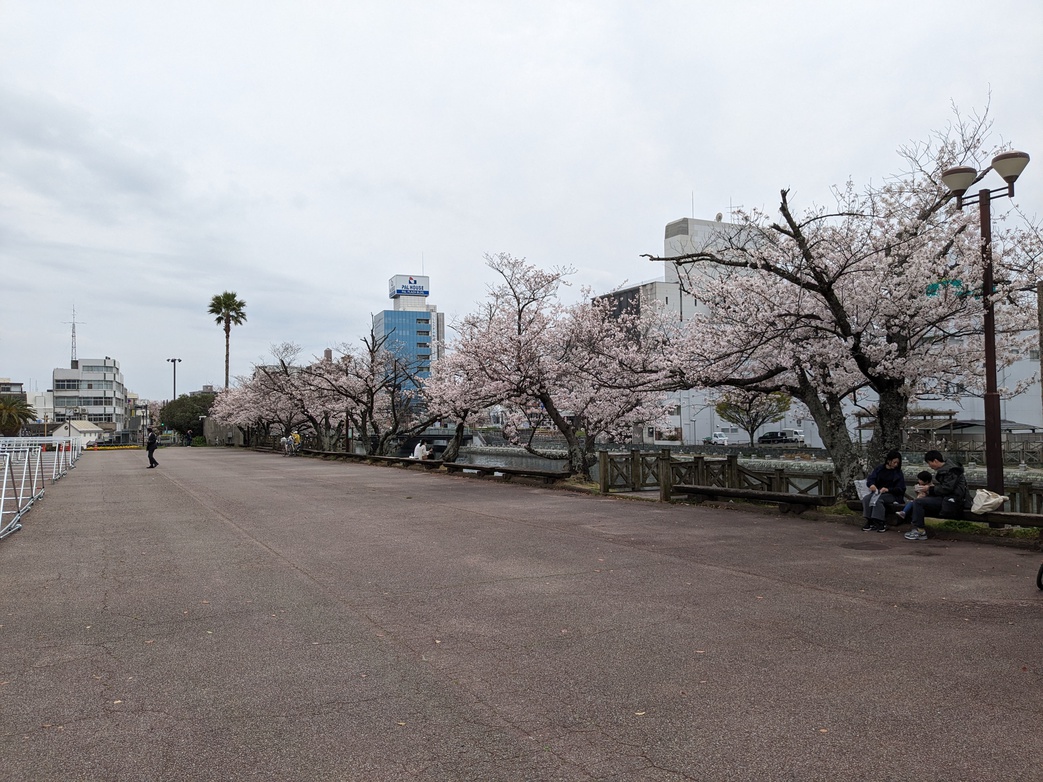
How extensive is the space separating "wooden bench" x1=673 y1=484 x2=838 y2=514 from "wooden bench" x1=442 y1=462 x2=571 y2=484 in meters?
5.83

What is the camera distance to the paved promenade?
3.82 meters

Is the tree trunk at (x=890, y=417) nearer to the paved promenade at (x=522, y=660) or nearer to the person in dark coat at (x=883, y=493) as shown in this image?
the person in dark coat at (x=883, y=493)

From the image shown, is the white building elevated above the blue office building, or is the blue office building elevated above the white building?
the blue office building

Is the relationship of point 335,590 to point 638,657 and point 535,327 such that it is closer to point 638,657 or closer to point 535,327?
point 638,657

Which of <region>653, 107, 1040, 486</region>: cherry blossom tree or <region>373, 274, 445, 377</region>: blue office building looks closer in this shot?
<region>653, 107, 1040, 486</region>: cherry blossom tree

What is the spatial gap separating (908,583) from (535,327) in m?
17.2

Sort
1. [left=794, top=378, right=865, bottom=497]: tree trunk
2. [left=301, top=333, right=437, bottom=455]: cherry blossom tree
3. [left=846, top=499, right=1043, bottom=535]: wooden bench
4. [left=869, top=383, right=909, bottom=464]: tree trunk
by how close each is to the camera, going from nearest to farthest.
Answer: [left=846, top=499, right=1043, bottom=535]: wooden bench → [left=869, top=383, right=909, bottom=464]: tree trunk → [left=794, top=378, right=865, bottom=497]: tree trunk → [left=301, top=333, right=437, bottom=455]: cherry blossom tree

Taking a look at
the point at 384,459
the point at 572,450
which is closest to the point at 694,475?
the point at 572,450

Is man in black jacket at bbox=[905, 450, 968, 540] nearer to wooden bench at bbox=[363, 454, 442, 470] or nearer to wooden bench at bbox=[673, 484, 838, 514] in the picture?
wooden bench at bbox=[673, 484, 838, 514]

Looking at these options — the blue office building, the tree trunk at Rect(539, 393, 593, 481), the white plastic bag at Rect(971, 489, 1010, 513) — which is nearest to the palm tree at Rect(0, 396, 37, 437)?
the blue office building

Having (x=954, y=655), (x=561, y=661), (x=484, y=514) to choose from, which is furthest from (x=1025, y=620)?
(x=484, y=514)

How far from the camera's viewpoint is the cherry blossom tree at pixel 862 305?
12.8m

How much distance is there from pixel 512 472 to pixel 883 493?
13.2 metres

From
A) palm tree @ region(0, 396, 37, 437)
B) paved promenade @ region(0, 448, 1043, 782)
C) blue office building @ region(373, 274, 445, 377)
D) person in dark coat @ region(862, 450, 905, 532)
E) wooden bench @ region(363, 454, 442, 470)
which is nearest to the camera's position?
paved promenade @ region(0, 448, 1043, 782)
